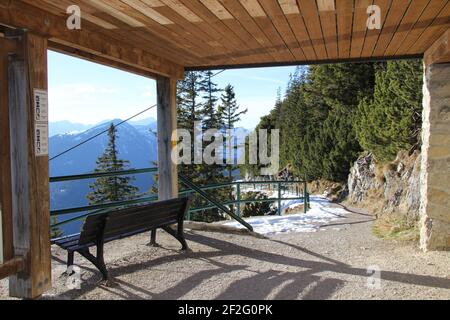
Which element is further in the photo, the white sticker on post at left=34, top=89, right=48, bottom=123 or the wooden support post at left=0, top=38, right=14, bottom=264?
the white sticker on post at left=34, top=89, right=48, bottom=123

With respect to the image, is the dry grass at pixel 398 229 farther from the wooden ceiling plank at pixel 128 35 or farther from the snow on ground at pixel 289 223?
the wooden ceiling plank at pixel 128 35

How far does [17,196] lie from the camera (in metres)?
3.29

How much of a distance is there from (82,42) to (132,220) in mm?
1918

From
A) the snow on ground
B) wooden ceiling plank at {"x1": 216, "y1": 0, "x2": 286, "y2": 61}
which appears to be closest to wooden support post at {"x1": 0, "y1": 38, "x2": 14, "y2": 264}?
wooden ceiling plank at {"x1": 216, "y1": 0, "x2": 286, "y2": 61}

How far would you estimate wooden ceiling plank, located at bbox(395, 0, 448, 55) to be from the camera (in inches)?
127

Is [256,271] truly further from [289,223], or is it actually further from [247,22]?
[289,223]

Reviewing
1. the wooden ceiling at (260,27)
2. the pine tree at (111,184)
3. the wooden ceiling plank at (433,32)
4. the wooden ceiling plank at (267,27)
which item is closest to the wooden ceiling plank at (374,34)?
the wooden ceiling at (260,27)

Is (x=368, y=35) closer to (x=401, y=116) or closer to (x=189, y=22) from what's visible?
(x=189, y=22)

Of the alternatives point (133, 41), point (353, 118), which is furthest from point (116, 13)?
point (353, 118)

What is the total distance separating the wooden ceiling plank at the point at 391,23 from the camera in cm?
325

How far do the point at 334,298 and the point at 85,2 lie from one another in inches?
128

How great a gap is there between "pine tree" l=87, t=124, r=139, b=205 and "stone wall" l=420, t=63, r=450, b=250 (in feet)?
91.2

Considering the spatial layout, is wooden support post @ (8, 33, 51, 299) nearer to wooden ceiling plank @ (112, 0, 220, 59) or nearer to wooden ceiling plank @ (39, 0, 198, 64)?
wooden ceiling plank @ (39, 0, 198, 64)
